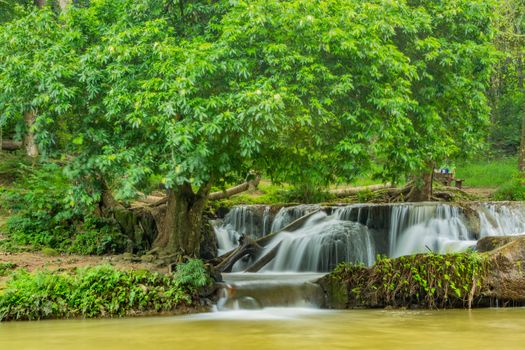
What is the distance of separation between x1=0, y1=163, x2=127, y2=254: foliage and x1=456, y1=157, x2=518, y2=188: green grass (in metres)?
17.4

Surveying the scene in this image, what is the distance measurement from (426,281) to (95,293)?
5902mm

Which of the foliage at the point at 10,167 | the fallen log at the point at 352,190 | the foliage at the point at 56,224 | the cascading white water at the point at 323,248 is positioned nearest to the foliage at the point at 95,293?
the foliage at the point at 56,224

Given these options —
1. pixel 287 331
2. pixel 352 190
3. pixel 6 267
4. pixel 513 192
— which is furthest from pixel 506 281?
pixel 352 190

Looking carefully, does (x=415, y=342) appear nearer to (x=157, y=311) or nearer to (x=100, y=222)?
(x=157, y=311)

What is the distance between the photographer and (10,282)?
11555 mm

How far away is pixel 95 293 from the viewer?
11492mm

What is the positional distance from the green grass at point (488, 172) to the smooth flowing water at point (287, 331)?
17.8 metres

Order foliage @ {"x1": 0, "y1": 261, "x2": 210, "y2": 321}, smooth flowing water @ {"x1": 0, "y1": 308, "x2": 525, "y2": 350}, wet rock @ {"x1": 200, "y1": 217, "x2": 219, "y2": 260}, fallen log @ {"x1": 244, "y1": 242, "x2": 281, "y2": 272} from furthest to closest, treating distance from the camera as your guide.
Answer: wet rock @ {"x1": 200, "y1": 217, "x2": 219, "y2": 260}
fallen log @ {"x1": 244, "y1": 242, "x2": 281, "y2": 272}
foliage @ {"x1": 0, "y1": 261, "x2": 210, "y2": 321}
smooth flowing water @ {"x1": 0, "y1": 308, "x2": 525, "y2": 350}

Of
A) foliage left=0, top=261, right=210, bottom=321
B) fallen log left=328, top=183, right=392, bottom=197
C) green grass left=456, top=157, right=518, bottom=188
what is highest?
green grass left=456, top=157, right=518, bottom=188

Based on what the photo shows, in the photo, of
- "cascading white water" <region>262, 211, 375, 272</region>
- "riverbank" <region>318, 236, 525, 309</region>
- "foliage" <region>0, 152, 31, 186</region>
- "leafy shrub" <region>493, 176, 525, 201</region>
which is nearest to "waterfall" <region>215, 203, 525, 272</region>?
"cascading white water" <region>262, 211, 375, 272</region>

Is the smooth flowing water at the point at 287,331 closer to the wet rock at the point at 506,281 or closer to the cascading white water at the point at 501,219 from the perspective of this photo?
the wet rock at the point at 506,281

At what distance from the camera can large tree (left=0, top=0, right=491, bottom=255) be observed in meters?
10.7

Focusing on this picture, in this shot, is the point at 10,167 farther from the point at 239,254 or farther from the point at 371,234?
the point at 371,234

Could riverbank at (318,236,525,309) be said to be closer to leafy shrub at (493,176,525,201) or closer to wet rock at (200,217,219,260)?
wet rock at (200,217,219,260)
